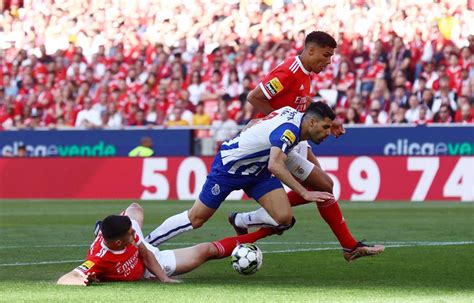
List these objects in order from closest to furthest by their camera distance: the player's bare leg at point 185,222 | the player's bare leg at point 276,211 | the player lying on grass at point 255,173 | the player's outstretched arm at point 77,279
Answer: the player's outstretched arm at point 77,279
the player lying on grass at point 255,173
the player's bare leg at point 276,211
the player's bare leg at point 185,222

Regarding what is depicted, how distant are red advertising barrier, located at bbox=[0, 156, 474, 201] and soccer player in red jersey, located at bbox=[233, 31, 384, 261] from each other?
9899mm

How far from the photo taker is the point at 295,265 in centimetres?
988

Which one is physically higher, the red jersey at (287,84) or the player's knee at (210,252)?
the red jersey at (287,84)

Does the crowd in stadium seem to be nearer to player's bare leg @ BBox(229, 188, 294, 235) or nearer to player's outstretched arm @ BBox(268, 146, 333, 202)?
player's bare leg @ BBox(229, 188, 294, 235)

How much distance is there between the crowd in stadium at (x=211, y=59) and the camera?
22000mm

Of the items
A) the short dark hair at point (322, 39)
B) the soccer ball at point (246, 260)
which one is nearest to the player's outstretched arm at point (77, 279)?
the soccer ball at point (246, 260)

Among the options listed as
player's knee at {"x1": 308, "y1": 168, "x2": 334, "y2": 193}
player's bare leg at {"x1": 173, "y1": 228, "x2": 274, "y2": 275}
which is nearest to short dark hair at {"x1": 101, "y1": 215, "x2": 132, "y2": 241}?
player's bare leg at {"x1": 173, "y1": 228, "x2": 274, "y2": 275}

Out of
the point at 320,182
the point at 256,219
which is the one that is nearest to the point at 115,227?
the point at 256,219

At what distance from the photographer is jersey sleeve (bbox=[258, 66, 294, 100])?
34.2 ft

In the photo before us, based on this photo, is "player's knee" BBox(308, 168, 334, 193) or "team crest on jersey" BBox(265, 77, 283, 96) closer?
"player's knee" BBox(308, 168, 334, 193)

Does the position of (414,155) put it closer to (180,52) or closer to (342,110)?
(342,110)

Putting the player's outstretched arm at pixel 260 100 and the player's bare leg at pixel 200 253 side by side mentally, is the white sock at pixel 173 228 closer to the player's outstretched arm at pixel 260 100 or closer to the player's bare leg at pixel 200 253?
the player's bare leg at pixel 200 253

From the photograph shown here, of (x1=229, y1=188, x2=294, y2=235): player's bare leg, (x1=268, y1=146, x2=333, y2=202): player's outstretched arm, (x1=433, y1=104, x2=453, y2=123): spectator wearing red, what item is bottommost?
(x1=433, y1=104, x2=453, y2=123): spectator wearing red

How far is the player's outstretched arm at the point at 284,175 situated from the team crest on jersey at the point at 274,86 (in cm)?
150
